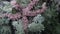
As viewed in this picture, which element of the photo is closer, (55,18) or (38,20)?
(38,20)

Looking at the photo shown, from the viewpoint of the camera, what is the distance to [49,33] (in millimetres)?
2664

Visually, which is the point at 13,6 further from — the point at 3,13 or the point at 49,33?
the point at 49,33

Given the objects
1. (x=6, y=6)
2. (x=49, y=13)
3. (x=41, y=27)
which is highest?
(x=6, y=6)

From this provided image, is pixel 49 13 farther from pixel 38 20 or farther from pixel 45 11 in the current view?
pixel 38 20

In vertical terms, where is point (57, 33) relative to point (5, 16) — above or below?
below

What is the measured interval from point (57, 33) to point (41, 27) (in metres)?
0.37

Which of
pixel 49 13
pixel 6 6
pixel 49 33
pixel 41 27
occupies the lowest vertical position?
pixel 49 33

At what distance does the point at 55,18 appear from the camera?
268 centimetres

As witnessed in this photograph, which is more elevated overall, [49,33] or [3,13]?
[3,13]

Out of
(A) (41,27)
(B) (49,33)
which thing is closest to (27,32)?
(A) (41,27)

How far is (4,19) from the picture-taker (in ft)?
8.39

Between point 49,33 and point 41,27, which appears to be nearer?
point 41,27

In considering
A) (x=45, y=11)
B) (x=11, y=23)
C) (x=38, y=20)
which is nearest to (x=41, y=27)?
(x=38, y=20)

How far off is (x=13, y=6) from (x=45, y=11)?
20.1 inches
